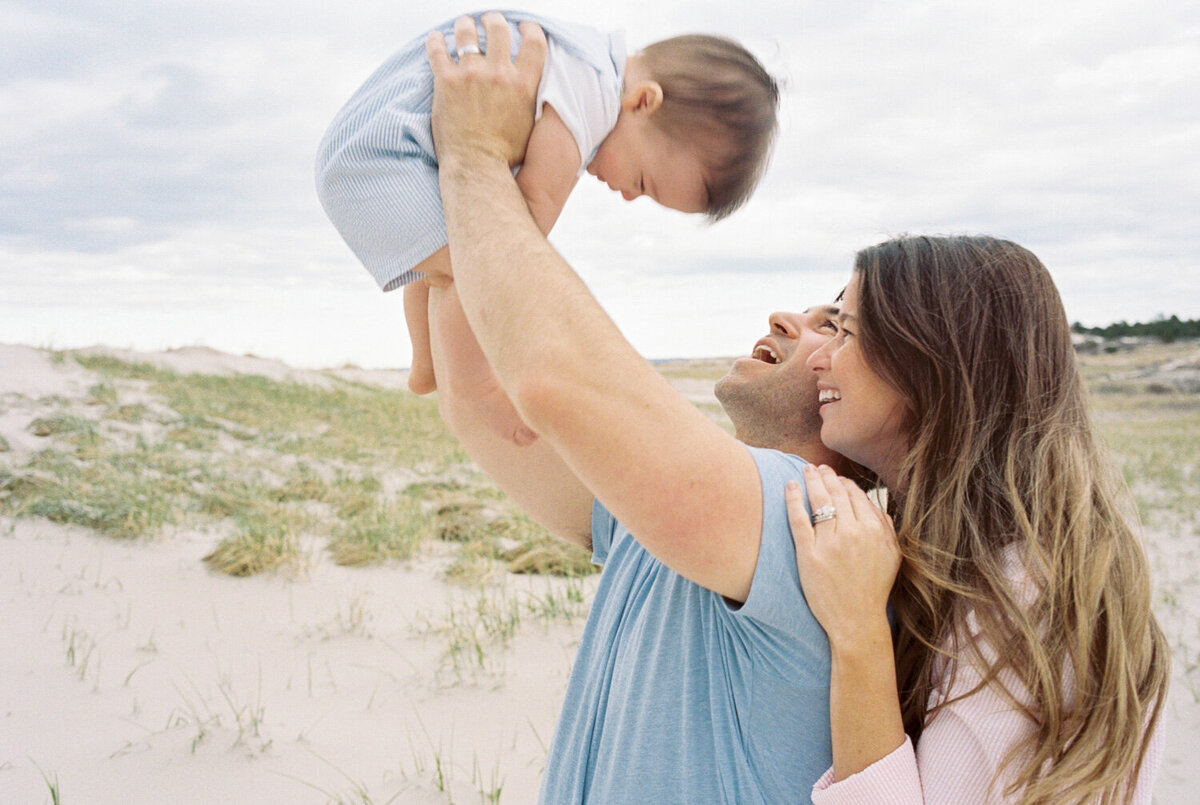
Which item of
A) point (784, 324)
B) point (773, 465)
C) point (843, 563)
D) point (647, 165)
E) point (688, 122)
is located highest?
point (688, 122)

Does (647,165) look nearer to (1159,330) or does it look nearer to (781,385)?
(781,385)

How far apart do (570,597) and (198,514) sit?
3.21 m

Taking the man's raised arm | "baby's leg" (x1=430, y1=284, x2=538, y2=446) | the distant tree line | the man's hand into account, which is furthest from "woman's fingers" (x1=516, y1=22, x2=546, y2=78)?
the distant tree line

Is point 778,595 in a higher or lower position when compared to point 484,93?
lower

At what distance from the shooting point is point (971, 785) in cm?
123

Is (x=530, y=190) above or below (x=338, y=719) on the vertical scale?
above

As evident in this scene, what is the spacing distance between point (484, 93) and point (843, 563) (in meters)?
1.10

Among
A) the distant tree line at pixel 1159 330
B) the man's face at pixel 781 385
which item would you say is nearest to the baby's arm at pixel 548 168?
the man's face at pixel 781 385

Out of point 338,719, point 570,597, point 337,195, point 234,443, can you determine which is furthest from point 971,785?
point 234,443

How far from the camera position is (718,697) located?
1.36 m

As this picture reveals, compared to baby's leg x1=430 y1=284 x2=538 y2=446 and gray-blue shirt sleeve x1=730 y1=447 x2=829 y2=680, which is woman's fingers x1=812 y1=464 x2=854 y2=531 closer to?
gray-blue shirt sleeve x1=730 y1=447 x2=829 y2=680

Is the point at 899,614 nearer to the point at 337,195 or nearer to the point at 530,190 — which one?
the point at 530,190

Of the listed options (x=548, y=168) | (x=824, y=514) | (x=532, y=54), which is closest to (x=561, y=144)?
(x=548, y=168)

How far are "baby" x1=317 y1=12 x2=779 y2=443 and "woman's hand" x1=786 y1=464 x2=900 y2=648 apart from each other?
827mm
